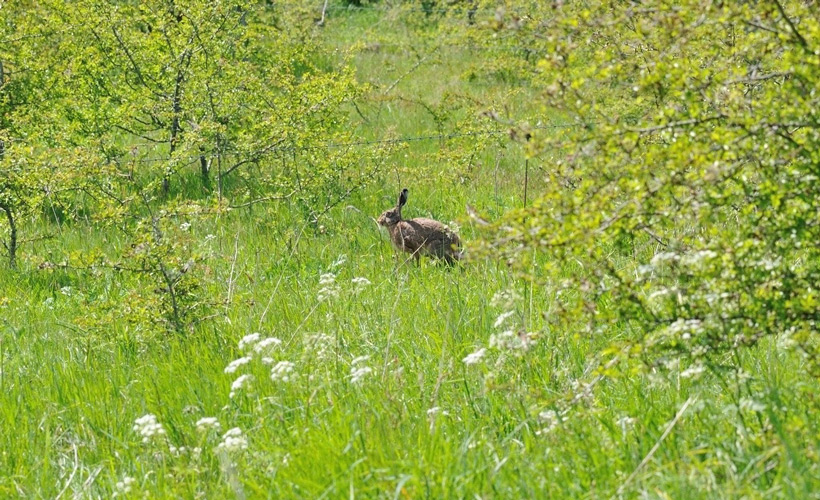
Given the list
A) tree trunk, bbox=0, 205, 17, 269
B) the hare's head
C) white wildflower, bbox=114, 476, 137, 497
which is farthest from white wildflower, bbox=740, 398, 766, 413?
tree trunk, bbox=0, 205, 17, 269

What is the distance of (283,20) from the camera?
58.3 feet

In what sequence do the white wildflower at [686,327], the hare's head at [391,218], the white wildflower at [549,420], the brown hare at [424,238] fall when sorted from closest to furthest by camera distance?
the white wildflower at [686,327] → the white wildflower at [549,420] → the brown hare at [424,238] → the hare's head at [391,218]

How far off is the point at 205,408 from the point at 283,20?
14.0 metres

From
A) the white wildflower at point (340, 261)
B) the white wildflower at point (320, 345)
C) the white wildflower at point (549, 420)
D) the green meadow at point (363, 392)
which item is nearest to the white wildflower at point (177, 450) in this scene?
the green meadow at point (363, 392)

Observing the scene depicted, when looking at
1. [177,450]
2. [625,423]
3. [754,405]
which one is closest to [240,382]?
[177,450]

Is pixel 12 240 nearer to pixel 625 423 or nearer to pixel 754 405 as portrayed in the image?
pixel 625 423

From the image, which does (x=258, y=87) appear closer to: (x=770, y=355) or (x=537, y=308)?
(x=537, y=308)

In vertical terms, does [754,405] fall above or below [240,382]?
above

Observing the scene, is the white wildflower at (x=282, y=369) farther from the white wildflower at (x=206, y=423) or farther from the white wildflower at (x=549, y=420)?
the white wildflower at (x=549, y=420)

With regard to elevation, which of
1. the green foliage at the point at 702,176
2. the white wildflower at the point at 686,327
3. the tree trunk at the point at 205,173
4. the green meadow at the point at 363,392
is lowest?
the tree trunk at the point at 205,173

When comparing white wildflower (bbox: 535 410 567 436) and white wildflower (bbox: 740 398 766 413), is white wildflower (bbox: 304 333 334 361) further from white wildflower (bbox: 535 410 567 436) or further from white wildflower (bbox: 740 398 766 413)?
white wildflower (bbox: 740 398 766 413)

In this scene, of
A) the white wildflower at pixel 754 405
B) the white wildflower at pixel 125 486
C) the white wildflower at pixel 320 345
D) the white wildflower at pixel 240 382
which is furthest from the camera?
the white wildflower at pixel 320 345

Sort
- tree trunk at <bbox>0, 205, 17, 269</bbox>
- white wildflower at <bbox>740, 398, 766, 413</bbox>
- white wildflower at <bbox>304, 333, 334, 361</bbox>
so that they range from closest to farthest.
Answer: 1. white wildflower at <bbox>740, 398, 766, 413</bbox>
2. white wildflower at <bbox>304, 333, 334, 361</bbox>
3. tree trunk at <bbox>0, 205, 17, 269</bbox>

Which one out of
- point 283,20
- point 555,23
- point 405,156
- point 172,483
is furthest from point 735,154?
point 283,20
